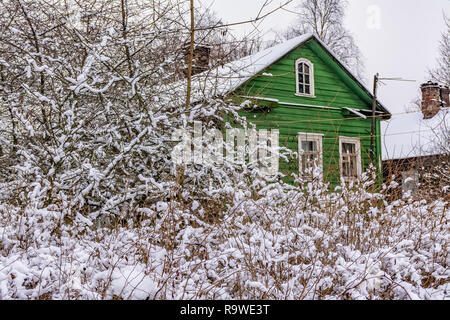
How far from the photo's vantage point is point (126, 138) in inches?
241

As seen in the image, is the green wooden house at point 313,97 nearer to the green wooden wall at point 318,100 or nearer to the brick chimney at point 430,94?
the green wooden wall at point 318,100

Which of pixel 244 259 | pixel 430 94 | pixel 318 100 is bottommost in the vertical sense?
pixel 244 259

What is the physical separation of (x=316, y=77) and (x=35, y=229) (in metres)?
10.7

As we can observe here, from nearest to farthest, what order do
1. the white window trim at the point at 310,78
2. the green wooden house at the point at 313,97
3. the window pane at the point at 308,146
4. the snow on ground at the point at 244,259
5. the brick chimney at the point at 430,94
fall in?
the snow on ground at the point at 244,259, the green wooden house at the point at 313,97, the white window trim at the point at 310,78, the window pane at the point at 308,146, the brick chimney at the point at 430,94

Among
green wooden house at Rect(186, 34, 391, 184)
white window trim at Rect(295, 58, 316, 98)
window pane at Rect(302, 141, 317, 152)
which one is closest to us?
green wooden house at Rect(186, 34, 391, 184)

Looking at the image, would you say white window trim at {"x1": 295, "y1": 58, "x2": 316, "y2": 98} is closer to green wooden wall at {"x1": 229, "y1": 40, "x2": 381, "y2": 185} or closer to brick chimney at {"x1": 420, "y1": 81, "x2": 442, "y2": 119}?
green wooden wall at {"x1": 229, "y1": 40, "x2": 381, "y2": 185}

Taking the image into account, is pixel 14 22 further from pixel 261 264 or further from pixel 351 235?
Result: pixel 351 235

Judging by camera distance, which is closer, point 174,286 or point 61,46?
point 174,286

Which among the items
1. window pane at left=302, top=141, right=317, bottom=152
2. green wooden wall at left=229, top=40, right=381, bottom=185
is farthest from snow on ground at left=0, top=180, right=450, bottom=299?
window pane at left=302, top=141, right=317, bottom=152

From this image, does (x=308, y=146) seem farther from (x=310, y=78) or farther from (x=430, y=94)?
(x=430, y=94)

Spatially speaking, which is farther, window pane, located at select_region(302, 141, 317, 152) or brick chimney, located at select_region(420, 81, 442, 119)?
brick chimney, located at select_region(420, 81, 442, 119)

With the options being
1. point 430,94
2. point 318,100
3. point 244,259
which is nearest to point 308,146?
point 318,100

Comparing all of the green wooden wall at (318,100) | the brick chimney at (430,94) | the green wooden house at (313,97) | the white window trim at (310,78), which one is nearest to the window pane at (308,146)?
the green wooden house at (313,97)
